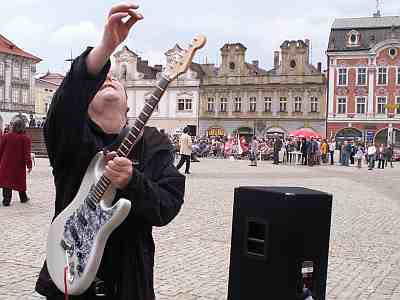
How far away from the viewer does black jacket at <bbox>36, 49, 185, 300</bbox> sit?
2.26 metres

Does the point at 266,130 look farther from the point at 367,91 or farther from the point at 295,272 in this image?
the point at 295,272

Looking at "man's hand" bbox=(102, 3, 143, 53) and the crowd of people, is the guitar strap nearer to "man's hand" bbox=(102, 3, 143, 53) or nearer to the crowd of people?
"man's hand" bbox=(102, 3, 143, 53)

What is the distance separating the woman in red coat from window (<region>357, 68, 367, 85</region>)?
4604cm

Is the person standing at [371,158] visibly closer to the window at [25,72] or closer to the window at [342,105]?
the window at [342,105]

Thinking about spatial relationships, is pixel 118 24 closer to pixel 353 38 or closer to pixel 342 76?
pixel 342 76

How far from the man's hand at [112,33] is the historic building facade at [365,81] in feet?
166

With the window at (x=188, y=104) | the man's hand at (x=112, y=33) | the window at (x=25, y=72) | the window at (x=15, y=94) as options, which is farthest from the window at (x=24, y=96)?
the man's hand at (x=112, y=33)

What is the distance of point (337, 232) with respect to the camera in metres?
8.48

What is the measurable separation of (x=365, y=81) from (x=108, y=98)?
5257 centimetres

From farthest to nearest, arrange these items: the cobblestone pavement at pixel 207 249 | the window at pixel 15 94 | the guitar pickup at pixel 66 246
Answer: the window at pixel 15 94 → the cobblestone pavement at pixel 207 249 → the guitar pickup at pixel 66 246

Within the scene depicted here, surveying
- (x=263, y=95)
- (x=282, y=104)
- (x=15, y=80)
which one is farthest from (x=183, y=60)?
(x=15, y=80)

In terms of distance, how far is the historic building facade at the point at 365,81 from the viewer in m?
51.3

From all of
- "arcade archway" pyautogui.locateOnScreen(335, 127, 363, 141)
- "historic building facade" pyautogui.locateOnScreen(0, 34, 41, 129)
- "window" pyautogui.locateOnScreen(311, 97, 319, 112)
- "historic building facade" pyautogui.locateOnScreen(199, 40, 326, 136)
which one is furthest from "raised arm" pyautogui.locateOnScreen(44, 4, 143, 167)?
"historic building facade" pyautogui.locateOnScreen(0, 34, 41, 129)

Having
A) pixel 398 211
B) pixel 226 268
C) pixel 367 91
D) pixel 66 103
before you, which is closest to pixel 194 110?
pixel 367 91
